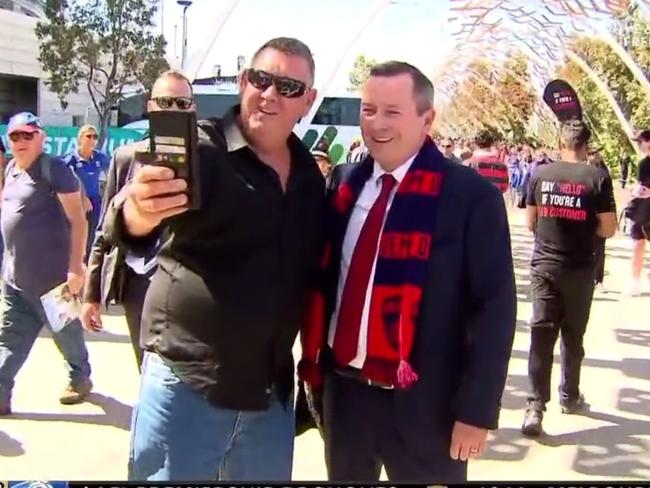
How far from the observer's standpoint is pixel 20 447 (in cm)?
374

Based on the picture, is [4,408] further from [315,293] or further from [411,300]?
[411,300]

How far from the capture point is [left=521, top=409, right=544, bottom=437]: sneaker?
160 inches

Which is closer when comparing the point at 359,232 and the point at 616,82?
the point at 359,232

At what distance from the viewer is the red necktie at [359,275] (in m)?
2.11

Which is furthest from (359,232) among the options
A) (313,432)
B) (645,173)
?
(645,173)

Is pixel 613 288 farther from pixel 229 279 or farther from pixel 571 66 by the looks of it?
A: pixel 571 66

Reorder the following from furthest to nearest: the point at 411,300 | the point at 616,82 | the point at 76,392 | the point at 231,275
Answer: the point at 616,82 < the point at 76,392 < the point at 411,300 < the point at 231,275

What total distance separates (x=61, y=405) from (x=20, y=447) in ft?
2.07

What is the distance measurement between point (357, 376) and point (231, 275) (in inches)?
20.7

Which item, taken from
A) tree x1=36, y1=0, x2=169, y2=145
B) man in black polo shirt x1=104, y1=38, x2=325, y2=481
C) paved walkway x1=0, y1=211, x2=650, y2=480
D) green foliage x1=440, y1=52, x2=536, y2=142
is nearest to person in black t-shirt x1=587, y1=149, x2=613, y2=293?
paved walkway x1=0, y1=211, x2=650, y2=480

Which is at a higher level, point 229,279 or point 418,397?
point 229,279

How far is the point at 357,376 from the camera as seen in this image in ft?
7.10

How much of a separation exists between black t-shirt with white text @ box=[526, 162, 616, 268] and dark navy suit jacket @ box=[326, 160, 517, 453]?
223 cm

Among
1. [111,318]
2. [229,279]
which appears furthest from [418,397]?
[111,318]
